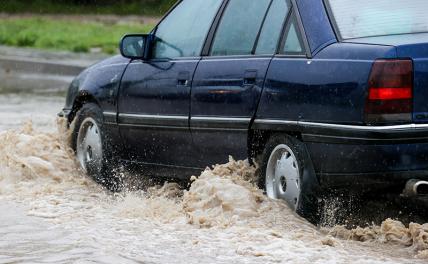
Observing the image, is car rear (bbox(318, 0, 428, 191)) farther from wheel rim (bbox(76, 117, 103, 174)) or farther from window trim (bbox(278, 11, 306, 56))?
wheel rim (bbox(76, 117, 103, 174))

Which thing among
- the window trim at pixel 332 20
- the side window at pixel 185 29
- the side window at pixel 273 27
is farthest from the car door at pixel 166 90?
the window trim at pixel 332 20

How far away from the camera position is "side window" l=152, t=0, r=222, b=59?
8430mm

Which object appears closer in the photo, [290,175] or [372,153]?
[372,153]

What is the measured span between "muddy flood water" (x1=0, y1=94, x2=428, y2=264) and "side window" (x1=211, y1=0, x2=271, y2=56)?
837 millimetres

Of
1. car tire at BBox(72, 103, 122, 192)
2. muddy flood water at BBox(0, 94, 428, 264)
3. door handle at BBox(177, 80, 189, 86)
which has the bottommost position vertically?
muddy flood water at BBox(0, 94, 428, 264)

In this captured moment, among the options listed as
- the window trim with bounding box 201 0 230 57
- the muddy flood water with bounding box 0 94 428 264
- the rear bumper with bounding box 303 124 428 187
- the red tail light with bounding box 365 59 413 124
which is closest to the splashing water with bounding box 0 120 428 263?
the muddy flood water with bounding box 0 94 428 264

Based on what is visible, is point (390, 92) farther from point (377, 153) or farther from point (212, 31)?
point (212, 31)

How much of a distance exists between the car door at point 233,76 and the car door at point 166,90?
0.16 metres

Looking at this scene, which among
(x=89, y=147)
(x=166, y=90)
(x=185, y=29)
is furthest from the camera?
(x=89, y=147)

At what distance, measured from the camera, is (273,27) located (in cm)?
767

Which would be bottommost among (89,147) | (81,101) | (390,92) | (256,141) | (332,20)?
(89,147)

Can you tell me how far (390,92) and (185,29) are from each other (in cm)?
246

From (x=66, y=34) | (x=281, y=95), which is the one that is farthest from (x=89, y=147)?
(x=66, y=34)

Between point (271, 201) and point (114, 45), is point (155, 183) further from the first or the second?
point (114, 45)
